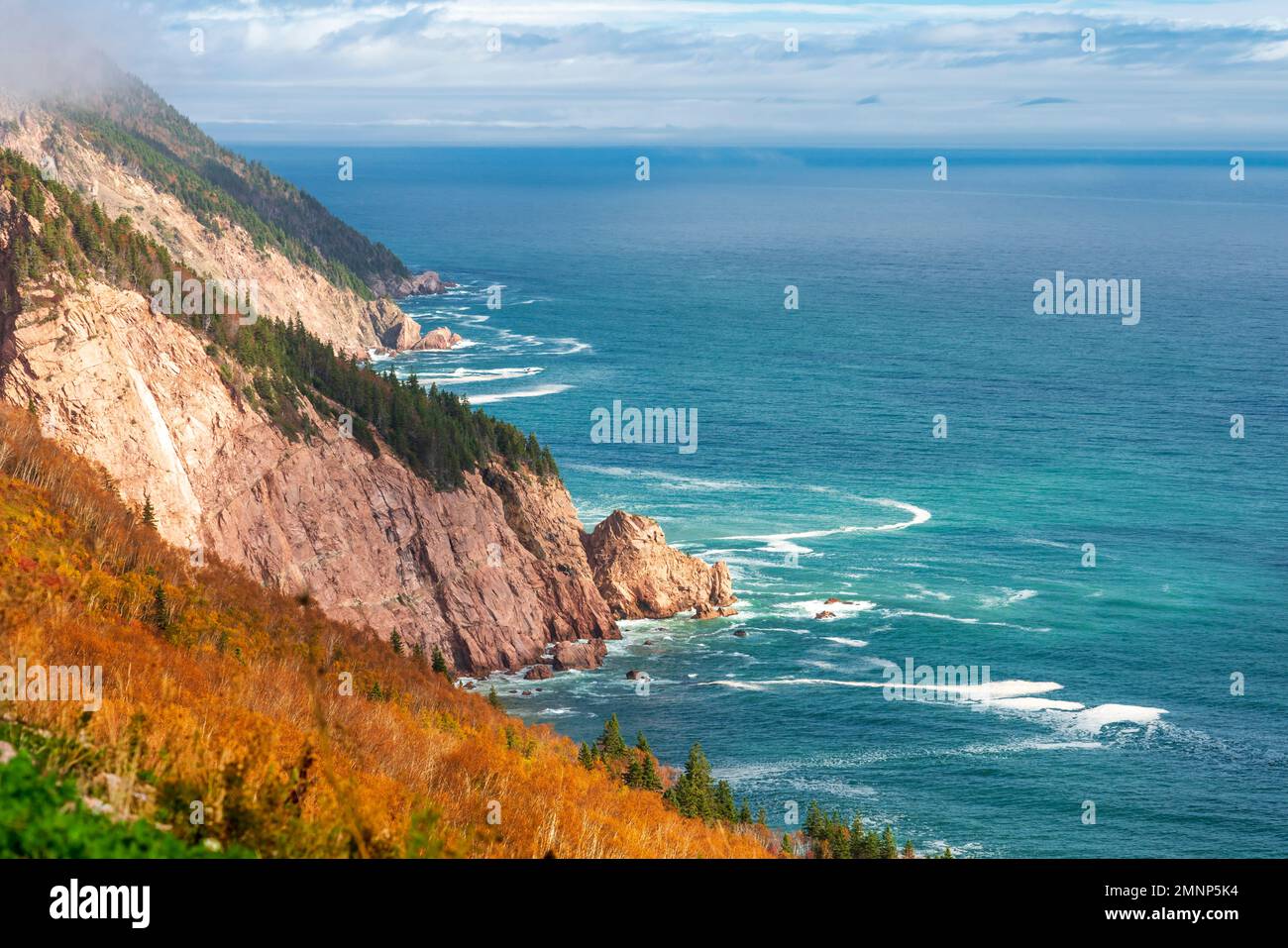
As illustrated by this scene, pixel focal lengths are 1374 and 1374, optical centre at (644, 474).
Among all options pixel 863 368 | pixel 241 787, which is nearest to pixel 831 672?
pixel 241 787

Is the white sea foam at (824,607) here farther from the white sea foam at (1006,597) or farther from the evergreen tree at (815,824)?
the evergreen tree at (815,824)

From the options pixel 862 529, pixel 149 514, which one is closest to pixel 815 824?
pixel 149 514

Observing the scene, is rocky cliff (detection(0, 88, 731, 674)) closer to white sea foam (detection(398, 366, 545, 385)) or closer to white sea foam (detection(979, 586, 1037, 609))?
white sea foam (detection(979, 586, 1037, 609))

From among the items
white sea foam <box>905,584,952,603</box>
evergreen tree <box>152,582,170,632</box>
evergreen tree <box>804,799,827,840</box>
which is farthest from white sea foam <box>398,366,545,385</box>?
evergreen tree <box>152,582,170,632</box>

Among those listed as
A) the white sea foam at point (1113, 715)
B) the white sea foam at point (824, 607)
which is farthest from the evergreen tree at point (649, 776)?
the white sea foam at point (824, 607)
